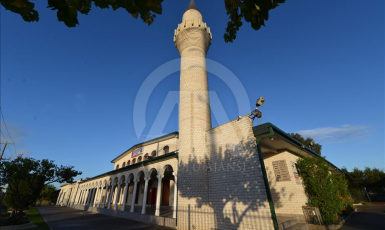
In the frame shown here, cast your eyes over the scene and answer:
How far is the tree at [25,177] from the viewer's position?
13.8 m

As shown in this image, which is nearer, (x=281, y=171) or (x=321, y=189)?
(x=321, y=189)

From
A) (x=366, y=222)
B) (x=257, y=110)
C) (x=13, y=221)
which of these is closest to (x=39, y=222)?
(x=13, y=221)

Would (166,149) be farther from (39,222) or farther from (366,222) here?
(366,222)

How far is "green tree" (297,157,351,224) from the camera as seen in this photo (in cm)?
909

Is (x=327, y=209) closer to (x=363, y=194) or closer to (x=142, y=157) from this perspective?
(x=142, y=157)

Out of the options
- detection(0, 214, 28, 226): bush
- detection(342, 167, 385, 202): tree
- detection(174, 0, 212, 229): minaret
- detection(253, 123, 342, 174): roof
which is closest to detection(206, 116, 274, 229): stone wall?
detection(253, 123, 342, 174): roof

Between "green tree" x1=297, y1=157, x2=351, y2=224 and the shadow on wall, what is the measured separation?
490 centimetres

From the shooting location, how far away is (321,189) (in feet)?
31.8

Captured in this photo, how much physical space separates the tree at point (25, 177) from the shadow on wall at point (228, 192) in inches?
539

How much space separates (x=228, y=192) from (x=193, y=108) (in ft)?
17.5

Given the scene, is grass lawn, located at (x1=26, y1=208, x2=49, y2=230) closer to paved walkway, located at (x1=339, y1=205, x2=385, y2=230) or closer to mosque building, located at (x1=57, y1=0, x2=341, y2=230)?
mosque building, located at (x1=57, y1=0, x2=341, y2=230)

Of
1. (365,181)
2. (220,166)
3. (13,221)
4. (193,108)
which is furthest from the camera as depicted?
(365,181)

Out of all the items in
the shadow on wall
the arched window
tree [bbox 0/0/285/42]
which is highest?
the arched window

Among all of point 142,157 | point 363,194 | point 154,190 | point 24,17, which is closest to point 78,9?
point 24,17
